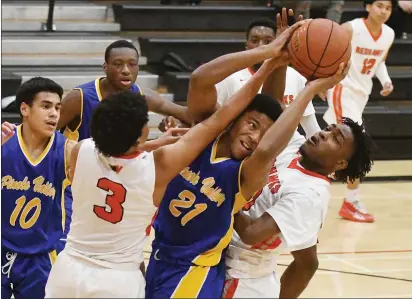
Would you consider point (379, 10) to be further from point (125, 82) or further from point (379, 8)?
point (125, 82)

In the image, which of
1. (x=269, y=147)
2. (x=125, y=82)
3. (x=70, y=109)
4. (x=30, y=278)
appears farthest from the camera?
(x=125, y=82)

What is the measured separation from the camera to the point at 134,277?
10.5 ft

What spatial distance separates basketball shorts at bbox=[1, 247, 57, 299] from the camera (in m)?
3.89

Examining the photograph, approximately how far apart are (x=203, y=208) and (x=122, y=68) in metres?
1.74

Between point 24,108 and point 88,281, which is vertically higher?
point 24,108

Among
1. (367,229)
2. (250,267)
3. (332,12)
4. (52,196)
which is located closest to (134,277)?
(250,267)

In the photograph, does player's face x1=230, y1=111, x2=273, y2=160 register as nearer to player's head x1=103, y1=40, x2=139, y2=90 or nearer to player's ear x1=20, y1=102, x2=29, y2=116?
player's ear x1=20, y1=102, x2=29, y2=116

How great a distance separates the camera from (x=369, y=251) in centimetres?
622

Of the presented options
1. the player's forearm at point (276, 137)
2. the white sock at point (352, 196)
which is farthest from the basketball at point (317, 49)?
the white sock at point (352, 196)

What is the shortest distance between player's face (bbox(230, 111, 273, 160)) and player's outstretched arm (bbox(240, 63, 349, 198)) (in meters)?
0.08

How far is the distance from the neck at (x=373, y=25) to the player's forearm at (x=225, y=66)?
450 cm

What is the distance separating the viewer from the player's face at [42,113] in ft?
12.9

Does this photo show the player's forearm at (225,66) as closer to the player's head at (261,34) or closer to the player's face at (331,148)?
the player's face at (331,148)

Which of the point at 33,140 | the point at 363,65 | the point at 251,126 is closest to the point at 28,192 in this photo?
the point at 33,140
